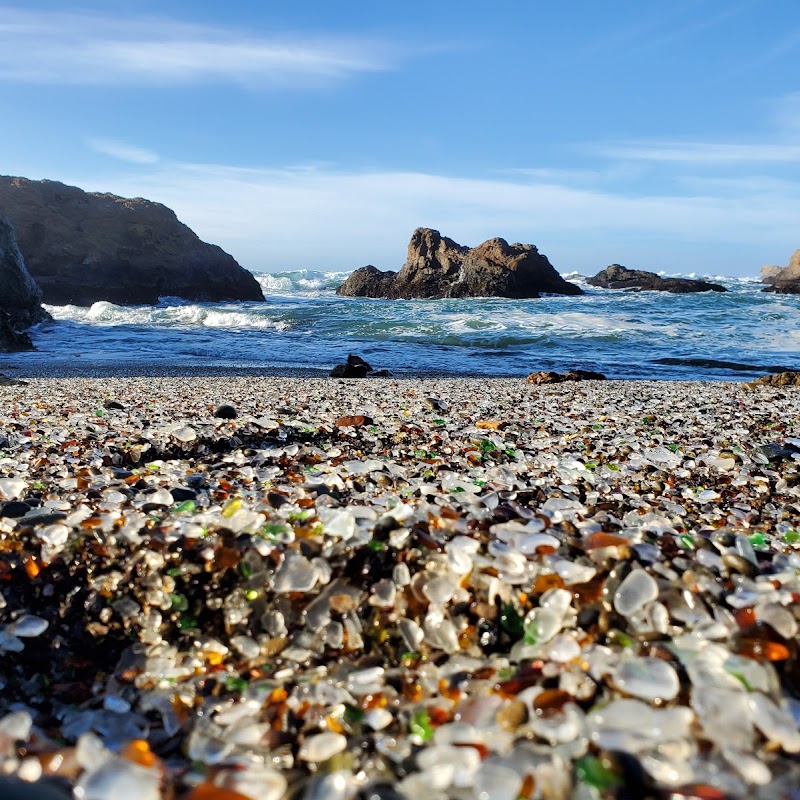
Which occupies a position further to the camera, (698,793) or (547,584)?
(547,584)

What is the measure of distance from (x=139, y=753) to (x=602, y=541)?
45.9 inches

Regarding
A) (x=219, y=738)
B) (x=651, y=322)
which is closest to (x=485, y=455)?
(x=219, y=738)

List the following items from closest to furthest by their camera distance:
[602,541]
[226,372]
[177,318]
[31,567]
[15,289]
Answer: [602,541] → [31,567] → [226,372] → [15,289] → [177,318]

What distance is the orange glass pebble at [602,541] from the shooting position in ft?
Result: 5.50

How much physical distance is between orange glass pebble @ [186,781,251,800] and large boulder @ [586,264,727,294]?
50.0 metres

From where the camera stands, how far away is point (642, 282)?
5169cm

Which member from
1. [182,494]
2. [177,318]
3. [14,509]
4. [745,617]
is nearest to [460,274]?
[177,318]

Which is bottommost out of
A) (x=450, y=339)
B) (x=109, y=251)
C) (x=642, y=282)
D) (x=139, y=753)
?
(x=450, y=339)

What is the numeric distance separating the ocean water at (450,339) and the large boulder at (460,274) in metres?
10.2

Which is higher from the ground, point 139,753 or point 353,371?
point 139,753

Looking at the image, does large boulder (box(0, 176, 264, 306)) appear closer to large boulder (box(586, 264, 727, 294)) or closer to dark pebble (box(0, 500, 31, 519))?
large boulder (box(586, 264, 727, 294))

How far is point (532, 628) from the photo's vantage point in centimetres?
150

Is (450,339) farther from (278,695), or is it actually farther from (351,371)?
(278,695)

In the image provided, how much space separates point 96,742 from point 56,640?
0.50 metres
